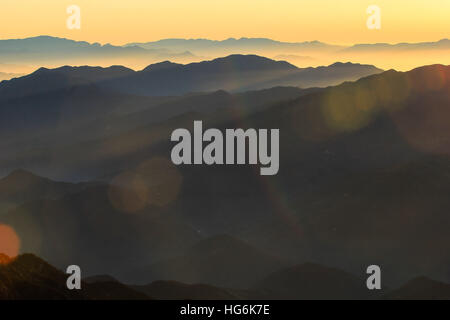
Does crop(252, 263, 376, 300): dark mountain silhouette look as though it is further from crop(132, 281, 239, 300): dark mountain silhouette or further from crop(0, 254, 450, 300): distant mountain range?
crop(132, 281, 239, 300): dark mountain silhouette

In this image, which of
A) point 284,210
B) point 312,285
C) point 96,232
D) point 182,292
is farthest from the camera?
point 284,210

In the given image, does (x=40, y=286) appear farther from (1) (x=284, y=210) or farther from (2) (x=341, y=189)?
(2) (x=341, y=189)

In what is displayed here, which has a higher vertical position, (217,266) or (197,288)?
(217,266)

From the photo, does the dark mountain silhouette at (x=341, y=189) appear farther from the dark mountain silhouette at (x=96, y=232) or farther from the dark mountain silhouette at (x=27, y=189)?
the dark mountain silhouette at (x=27, y=189)

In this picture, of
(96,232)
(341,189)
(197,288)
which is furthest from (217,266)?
(341,189)

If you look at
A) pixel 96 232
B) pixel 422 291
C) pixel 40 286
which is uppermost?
pixel 96 232

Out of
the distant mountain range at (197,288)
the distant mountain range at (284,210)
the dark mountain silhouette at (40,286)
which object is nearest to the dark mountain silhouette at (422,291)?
the distant mountain range at (197,288)
